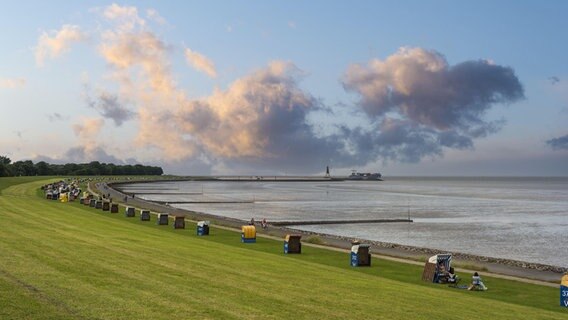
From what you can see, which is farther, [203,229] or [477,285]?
[203,229]

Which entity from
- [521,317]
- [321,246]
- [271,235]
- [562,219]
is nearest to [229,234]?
[271,235]

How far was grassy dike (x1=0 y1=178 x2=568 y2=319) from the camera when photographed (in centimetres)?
1532

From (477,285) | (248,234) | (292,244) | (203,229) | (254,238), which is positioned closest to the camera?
(477,285)

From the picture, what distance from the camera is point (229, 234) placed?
49938mm

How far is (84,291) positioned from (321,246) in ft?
88.1

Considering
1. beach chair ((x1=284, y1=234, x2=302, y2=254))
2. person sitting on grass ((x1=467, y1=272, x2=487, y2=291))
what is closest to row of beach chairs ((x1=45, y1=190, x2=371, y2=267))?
beach chair ((x1=284, y1=234, x2=302, y2=254))

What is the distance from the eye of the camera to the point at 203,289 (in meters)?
18.3

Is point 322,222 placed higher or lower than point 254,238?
lower

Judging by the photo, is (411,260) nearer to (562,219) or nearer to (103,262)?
(103,262)

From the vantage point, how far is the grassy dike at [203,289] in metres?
15.3

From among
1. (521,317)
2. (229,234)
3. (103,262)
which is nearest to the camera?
(521,317)

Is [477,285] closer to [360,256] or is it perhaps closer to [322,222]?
[360,256]

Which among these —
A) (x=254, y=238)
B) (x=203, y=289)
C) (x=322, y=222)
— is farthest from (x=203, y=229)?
(x=322, y=222)

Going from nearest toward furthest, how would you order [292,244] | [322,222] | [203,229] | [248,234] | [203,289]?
[203,289] < [292,244] < [248,234] < [203,229] < [322,222]
